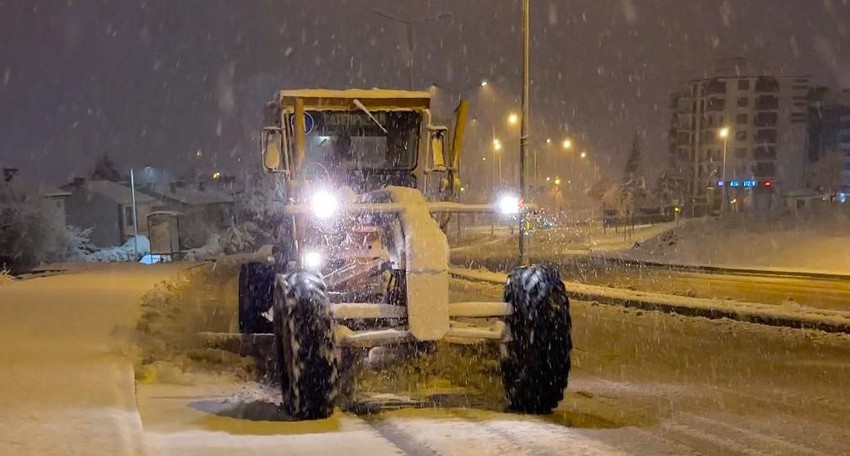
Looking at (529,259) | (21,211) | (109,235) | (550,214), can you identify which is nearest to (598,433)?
(529,259)

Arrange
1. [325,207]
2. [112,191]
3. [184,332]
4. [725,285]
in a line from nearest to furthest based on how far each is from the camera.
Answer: [325,207]
[184,332]
[725,285]
[112,191]

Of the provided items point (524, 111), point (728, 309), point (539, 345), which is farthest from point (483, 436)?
point (524, 111)

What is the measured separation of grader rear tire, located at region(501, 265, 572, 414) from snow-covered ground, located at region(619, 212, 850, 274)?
23.4 m

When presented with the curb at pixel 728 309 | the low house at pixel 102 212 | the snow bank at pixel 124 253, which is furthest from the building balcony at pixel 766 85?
the curb at pixel 728 309

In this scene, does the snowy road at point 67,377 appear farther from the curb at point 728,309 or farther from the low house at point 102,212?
the low house at point 102,212

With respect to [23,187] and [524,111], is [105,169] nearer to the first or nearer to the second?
[23,187]

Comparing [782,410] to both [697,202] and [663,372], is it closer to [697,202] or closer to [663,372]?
[663,372]

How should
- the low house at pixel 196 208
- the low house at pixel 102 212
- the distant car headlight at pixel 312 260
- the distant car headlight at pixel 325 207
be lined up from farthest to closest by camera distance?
the low house at pixel 102 212 < the low house at pixel 196 208 < the distant car headlight at pixel 312 260 < the distant car headlight at pixel 325 207

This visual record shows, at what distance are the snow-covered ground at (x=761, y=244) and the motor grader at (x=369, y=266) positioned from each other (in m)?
22.4

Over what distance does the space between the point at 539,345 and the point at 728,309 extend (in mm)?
9201

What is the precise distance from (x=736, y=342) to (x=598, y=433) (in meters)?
6.85

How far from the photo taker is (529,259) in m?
35.3

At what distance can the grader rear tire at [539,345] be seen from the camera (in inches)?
310

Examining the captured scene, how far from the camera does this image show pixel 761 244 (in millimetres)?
36375
